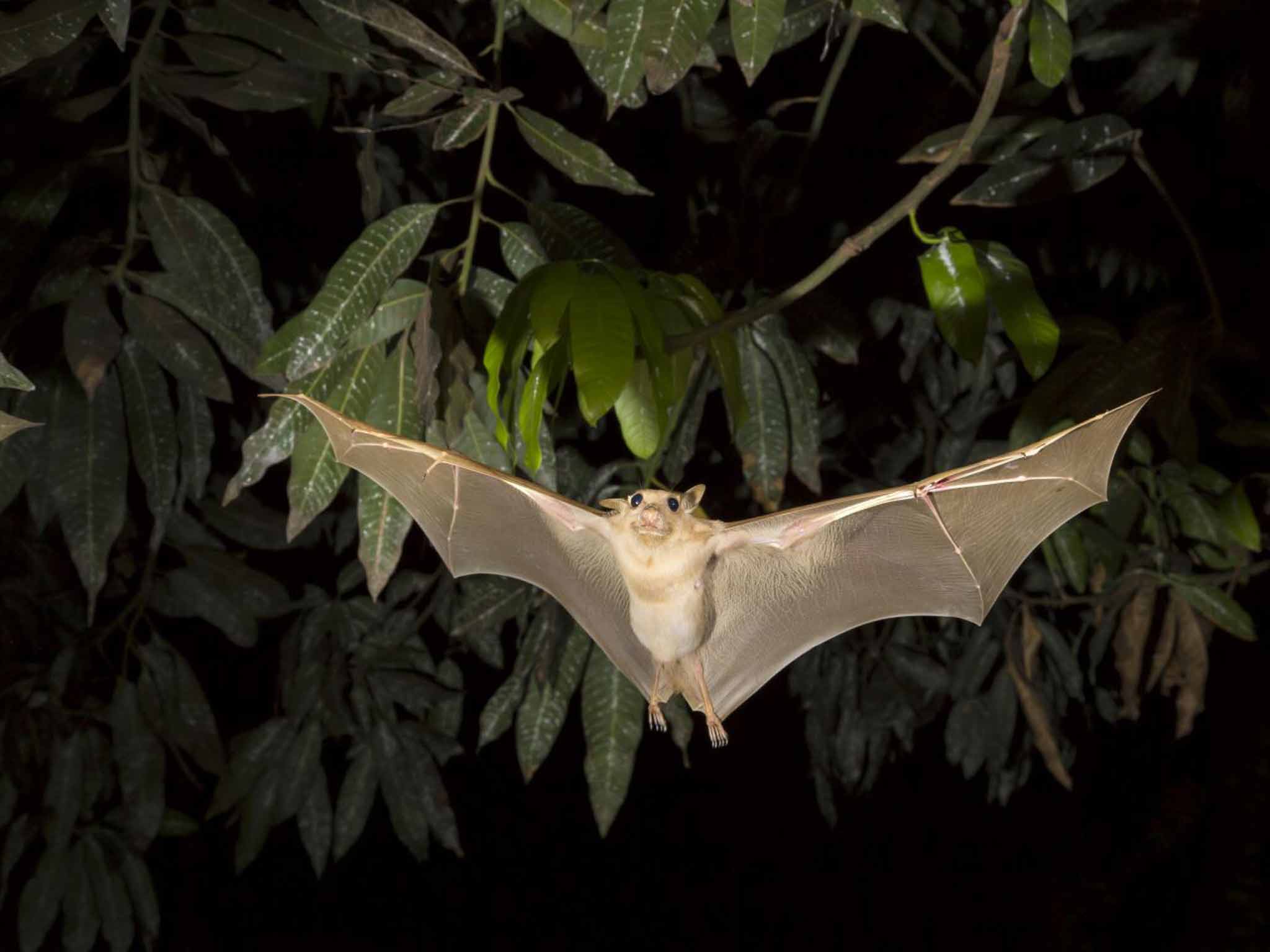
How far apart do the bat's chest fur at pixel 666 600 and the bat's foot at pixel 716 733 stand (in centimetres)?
13

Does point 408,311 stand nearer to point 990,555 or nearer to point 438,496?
point 438,496

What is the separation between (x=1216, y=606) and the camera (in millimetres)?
3457

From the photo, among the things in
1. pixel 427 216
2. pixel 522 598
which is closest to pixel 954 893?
pixel 522 598

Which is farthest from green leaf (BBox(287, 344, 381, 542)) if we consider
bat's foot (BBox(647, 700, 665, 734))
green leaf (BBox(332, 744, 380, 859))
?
green leaf (BBox(332, 744, 380, 859))

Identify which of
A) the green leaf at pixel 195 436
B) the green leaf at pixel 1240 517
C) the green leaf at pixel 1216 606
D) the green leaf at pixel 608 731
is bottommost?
the green leaf at pixel 1216 606

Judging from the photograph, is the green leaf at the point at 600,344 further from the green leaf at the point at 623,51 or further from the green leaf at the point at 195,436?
the green leaf at the point at 195,436

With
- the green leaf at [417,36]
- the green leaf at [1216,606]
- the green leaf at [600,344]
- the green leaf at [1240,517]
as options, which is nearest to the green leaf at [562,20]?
the green leaf at [417,36]

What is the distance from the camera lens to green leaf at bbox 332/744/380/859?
3574 millimetres

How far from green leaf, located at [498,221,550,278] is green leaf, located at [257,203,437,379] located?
0.70ft

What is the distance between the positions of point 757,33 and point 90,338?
126 cm

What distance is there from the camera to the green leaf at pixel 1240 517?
3078 millimetres

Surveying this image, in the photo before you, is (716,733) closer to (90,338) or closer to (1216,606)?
(90,338)

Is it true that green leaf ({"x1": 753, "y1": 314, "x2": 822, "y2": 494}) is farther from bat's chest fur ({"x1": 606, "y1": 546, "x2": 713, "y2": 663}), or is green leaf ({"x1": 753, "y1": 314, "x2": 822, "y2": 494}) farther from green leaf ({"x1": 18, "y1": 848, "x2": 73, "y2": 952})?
green leaf ({"x1": 18, "y1": 848, "x2": 73, "y2": 952})

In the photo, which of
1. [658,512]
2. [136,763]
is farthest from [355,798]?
[658,512]
